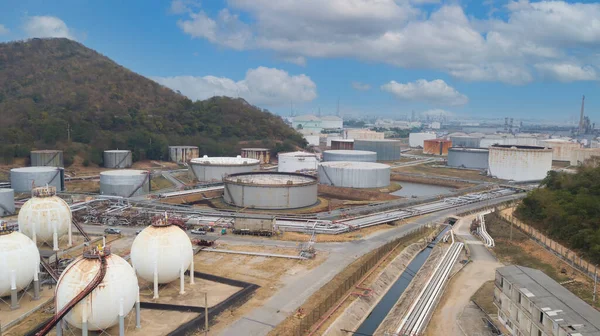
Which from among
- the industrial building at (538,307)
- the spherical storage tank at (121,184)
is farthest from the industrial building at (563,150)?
the industrial building at (538,307)

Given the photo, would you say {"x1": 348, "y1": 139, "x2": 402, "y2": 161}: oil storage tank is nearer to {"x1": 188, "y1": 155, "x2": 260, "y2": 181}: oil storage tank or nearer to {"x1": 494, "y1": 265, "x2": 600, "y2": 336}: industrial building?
{"x1": 188, "y1": 155, "x2": 260, "y2": 181}: oil storage tank

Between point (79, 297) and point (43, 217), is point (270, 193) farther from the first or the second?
point (79, 297)

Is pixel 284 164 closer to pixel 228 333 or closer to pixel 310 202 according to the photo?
pixel 310 202

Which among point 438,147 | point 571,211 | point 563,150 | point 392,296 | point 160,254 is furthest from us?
point 438,147

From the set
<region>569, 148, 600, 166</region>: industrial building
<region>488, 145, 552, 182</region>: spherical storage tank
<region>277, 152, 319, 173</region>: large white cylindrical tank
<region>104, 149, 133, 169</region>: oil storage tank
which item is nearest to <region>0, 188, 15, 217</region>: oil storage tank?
<region>104, 149, 133, 169</region>: oil storage tank

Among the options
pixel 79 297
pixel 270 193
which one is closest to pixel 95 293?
pixel 79 297

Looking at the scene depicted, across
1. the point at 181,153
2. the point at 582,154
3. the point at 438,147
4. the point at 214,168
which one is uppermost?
A: the point at 438,147

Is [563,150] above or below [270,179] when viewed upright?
above
